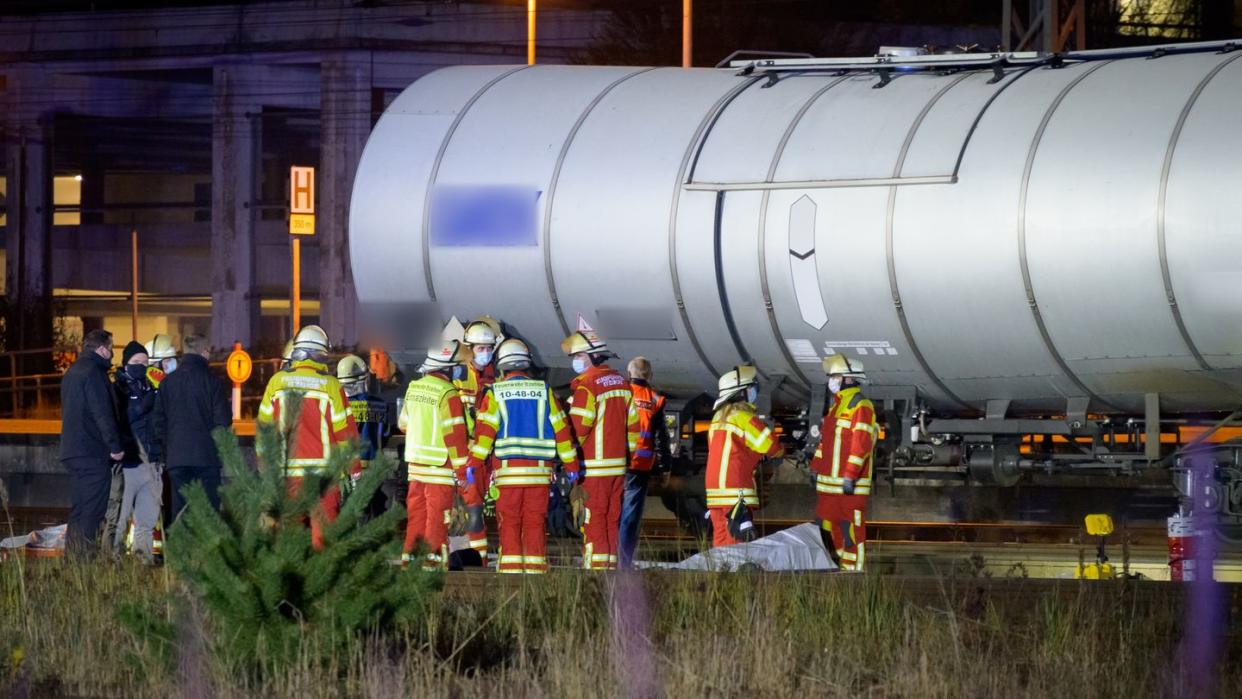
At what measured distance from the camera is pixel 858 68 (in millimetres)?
Result: 13664

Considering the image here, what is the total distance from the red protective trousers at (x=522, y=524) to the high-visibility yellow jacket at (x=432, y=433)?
570mm

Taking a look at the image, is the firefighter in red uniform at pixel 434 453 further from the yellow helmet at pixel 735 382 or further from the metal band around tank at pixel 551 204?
the yellow helmet at pixel 735 382

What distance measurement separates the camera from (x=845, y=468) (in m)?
12.1

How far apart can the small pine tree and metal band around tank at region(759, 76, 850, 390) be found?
20.2ft

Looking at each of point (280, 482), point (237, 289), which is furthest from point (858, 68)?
point (237, 289)

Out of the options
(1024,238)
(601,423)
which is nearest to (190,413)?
(601,423)

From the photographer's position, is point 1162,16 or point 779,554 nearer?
point 779,554

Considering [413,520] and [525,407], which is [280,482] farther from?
[413,520]

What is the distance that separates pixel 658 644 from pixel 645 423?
17.8 ft

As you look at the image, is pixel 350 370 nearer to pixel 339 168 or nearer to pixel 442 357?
pixel 442 357

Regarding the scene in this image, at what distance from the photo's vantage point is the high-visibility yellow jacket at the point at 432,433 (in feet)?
37.9

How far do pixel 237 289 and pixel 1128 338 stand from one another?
2728 centimetres

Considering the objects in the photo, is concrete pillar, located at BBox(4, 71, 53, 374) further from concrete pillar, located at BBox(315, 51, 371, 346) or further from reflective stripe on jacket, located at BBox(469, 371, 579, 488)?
reflective stripe on jacket, located at BBox(469, 371, 579, 488)

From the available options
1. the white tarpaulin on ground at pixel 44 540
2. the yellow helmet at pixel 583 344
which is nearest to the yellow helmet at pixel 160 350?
the white tarpaulin on ground at pixel 44 540
